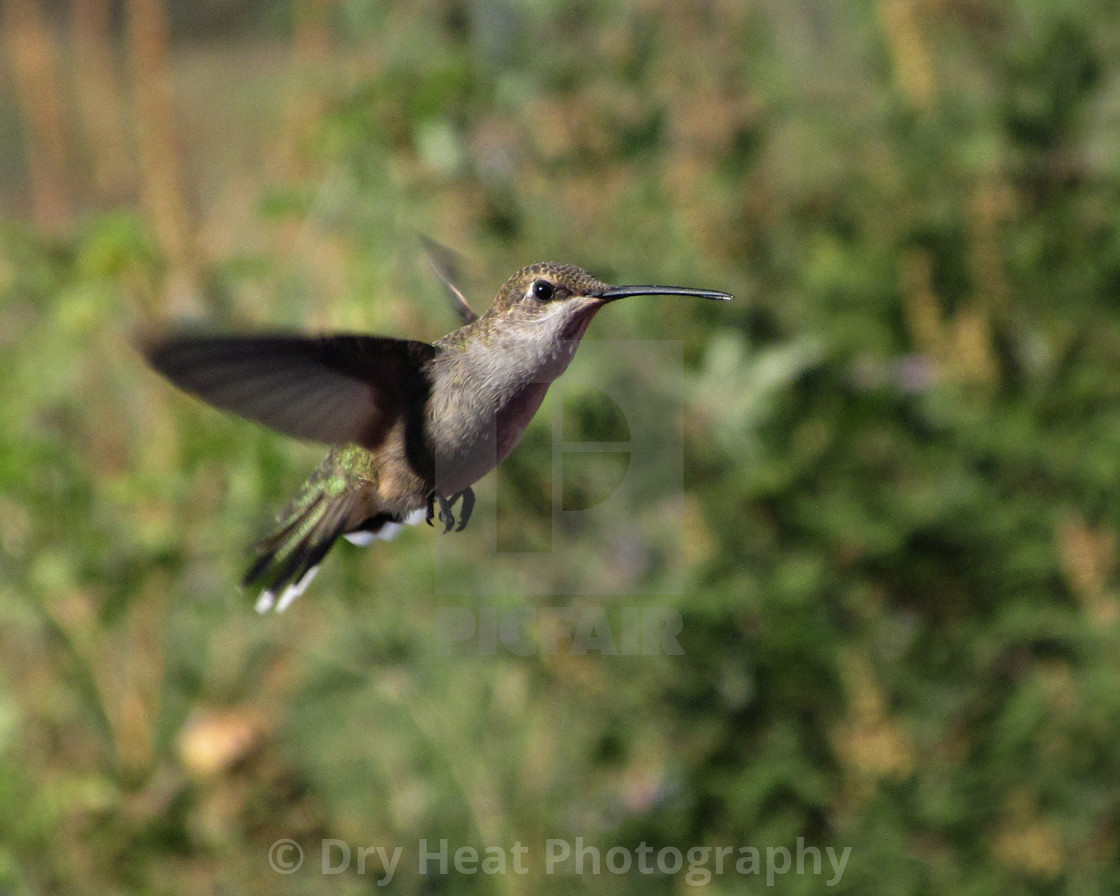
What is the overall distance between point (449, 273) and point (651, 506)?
4.06 feet

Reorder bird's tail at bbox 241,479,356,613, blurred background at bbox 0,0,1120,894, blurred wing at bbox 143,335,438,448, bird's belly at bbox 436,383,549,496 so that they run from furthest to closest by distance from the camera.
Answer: blurred background at bbox 0,0,1120,894 → bird's tail at bbox 241,479,356,613 → bird's belly at bbox 436,383,549,496 → blurred wing at bbox 143,335,438,448

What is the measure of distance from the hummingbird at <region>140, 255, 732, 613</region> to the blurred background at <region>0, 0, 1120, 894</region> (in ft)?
3.30

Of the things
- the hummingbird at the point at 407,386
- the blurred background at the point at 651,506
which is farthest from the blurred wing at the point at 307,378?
the blurred background at the point at 651,506

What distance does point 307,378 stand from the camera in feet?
2.21

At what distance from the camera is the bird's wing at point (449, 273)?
0.90 metres

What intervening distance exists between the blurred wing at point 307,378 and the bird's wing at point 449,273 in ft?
0.38

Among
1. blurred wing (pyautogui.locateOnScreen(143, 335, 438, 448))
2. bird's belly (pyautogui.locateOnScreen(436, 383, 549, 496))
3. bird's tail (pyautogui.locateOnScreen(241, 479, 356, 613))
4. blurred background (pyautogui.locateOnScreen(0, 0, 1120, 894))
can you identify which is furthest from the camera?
blurred background (pyautogui.locateOnScreen(0, 0, 1120, 894))

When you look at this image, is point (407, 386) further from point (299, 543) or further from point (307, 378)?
point (299, 543)

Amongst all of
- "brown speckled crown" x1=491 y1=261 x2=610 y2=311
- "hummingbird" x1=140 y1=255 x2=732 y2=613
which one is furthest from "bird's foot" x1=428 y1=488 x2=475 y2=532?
"brown speckled crown" x1=491 y1=261 x2=610 y2=311

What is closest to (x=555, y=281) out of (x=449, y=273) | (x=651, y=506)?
(x=449, y=273)

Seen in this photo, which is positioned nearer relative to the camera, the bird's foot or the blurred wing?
the blurred wing

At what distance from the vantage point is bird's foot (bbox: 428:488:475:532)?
0.74 m

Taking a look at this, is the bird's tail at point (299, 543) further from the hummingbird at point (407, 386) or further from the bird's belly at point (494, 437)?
the bird's belly at point (494, 437)

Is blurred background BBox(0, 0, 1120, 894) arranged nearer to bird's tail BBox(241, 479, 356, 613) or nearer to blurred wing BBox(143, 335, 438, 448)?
bird's tail BBox(241, 479, 356, 613)
